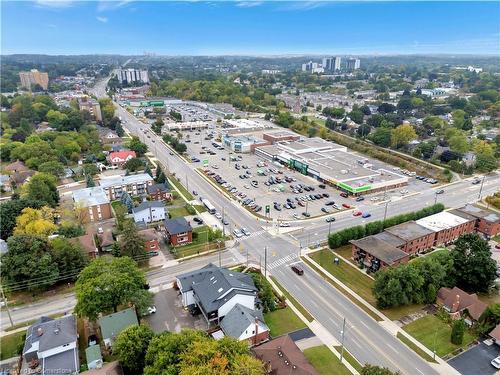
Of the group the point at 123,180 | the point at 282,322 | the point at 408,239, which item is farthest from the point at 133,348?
the point at 123,180

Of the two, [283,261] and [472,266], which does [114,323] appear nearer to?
[283,261]

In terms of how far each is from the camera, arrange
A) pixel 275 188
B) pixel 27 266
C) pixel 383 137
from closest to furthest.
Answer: pixel 27 266
pixel 275 188
pixel 383 137

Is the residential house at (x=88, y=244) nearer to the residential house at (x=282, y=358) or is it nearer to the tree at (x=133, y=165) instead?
the residential house at (x=282, y=358)

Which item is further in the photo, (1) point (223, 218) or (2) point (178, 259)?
(1) point (223, 218)

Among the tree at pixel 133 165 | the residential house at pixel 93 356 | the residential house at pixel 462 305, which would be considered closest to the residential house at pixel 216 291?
the residential house at pixel 93 356

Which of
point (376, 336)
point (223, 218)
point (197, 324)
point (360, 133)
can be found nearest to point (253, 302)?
point (197, 324)

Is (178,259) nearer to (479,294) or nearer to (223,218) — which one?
(223,218)

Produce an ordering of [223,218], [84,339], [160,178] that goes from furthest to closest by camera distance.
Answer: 1. [160,178]
2. [223,218]
3. [84,339]
